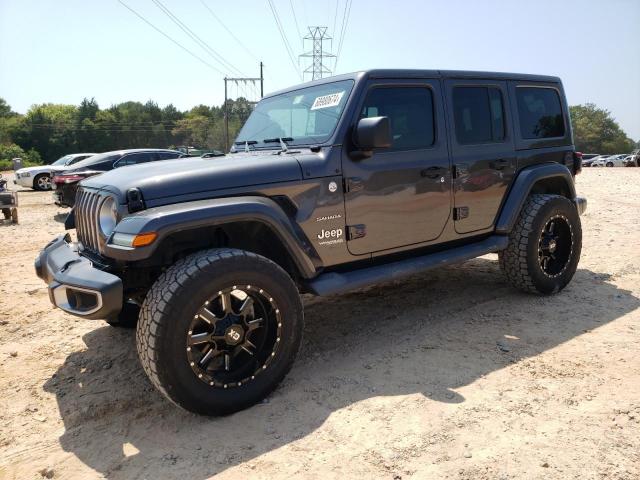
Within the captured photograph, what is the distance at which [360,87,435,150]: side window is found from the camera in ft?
11.8

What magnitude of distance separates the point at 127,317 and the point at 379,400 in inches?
90.3

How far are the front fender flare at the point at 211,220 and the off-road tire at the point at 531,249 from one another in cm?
226

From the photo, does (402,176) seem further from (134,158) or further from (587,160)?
(587,160)

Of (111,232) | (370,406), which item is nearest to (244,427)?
(370,406)

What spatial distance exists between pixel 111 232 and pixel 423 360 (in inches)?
87.3

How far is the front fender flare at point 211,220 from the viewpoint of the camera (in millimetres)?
2568

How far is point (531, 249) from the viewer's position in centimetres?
→ 444

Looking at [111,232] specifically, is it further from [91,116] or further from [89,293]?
[91,116]

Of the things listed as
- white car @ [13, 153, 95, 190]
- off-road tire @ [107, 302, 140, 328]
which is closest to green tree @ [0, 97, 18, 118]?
white car @ [13, 153, 95, 190]

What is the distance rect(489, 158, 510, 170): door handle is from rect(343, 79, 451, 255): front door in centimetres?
59

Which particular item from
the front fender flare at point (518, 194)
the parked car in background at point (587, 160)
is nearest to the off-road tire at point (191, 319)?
the front fender flare at point (518, 194)

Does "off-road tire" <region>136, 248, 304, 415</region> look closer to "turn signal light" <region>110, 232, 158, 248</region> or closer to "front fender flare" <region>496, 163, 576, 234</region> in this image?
"turn signal light" <region>110, 232, 158, 248</region>

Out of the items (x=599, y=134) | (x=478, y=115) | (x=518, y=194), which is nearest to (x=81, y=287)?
(x=478, y=115)

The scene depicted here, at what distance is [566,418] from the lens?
267cm
